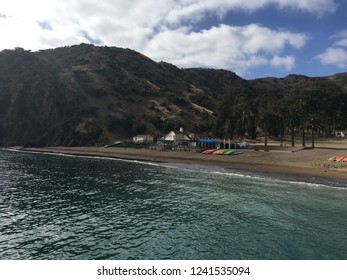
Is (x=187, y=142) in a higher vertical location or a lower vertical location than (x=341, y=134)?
lower

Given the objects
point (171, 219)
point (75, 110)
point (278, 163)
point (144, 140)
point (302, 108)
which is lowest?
point (171, 219)

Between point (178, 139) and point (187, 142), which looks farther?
point (178, 139)

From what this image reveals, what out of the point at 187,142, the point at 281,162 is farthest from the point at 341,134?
the point at 281,162

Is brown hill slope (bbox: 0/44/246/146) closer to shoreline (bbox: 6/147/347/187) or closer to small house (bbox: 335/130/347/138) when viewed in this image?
shoreline (bbox: 6/147/347/187)

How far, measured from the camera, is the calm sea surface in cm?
2156

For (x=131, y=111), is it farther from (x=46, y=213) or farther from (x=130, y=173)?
(x=46, y=213)

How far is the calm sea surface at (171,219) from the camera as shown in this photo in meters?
21.6

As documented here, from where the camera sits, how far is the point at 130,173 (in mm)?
59375

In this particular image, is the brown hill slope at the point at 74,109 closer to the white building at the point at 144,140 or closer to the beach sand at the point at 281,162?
the white building at the point at 144,140

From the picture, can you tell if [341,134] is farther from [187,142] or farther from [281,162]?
[281,162]

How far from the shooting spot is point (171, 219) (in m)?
29.0

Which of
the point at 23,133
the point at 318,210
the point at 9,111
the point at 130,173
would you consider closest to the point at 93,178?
the point at 130,173

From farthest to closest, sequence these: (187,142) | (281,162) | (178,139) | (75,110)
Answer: (75,110)
(178,139)
(187,142)
(281,162)

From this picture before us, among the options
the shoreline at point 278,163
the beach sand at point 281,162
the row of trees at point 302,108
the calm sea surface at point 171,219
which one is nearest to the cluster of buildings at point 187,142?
the beach sand at point 281,162
